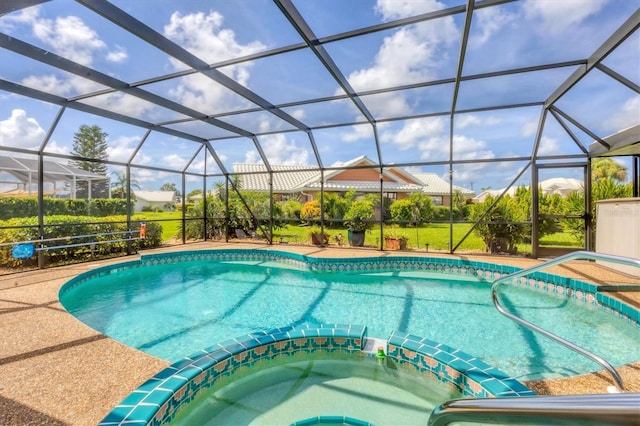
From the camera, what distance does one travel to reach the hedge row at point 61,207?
932 centimetres

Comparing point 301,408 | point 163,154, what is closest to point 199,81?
point 163,154

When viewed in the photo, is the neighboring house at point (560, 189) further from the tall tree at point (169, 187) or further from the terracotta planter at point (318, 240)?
the tall tree at point (169, 187)

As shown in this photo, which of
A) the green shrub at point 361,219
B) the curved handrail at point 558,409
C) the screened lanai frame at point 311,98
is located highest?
the screened lanai frame at point 311,98

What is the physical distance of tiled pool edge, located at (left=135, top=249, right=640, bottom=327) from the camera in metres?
→ 5.40

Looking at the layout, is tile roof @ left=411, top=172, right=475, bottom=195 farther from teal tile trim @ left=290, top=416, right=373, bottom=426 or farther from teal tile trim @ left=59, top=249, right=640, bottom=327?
teal tile trim @ left=290, top=416, right=373, bottom=426

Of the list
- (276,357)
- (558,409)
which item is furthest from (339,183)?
(558,409)

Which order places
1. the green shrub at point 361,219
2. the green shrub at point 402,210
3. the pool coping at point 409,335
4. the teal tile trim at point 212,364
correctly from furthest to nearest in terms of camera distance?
the green shrub at point 402,210, the green shrub at point 361,219, the pool coping at point 409,335, the teal tile trim at point 212,364

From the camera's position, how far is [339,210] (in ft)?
46.3

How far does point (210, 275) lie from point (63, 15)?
570cm

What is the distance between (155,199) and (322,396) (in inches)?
521

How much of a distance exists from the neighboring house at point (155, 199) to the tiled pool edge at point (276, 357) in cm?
1034

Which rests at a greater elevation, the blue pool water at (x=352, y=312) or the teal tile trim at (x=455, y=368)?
the teal tile trim at (x=455, y=368)

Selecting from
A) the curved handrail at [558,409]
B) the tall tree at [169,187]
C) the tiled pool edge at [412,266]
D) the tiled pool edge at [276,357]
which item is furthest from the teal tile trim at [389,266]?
the curved handrail at [558,409]

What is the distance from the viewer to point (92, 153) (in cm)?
1074
